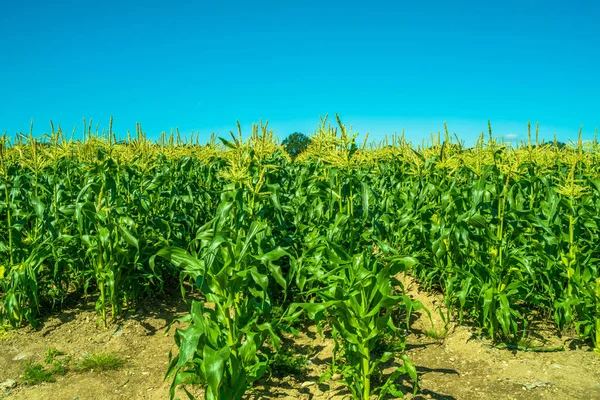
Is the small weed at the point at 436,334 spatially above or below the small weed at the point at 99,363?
above

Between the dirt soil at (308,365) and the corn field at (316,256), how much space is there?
0.22 meters

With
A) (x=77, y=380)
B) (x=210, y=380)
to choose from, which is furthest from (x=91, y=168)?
(x=210, y=380)

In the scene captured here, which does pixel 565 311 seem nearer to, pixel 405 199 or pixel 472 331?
pixel 472 331

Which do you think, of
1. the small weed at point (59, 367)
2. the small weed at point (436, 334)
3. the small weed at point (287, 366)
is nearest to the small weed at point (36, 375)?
the small weed at point (59, 367)

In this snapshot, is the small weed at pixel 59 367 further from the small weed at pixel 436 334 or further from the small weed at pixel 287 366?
the small weed at pixel 436 334

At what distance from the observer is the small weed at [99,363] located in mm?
4762

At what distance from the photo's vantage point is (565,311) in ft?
16.6

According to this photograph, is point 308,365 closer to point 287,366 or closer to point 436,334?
point 287,366

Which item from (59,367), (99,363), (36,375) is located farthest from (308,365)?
(36,375)

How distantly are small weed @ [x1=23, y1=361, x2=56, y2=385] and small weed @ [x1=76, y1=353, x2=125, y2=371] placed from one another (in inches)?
11.1

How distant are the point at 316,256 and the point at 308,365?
3.77ft

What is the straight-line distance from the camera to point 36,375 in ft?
15.0

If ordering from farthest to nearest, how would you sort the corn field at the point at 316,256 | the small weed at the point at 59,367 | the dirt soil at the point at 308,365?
the small weed at the point at 59,367, the dirt soil at the point at 308,365, the corn field at the point at 316,256

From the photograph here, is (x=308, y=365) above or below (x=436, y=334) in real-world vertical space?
below
